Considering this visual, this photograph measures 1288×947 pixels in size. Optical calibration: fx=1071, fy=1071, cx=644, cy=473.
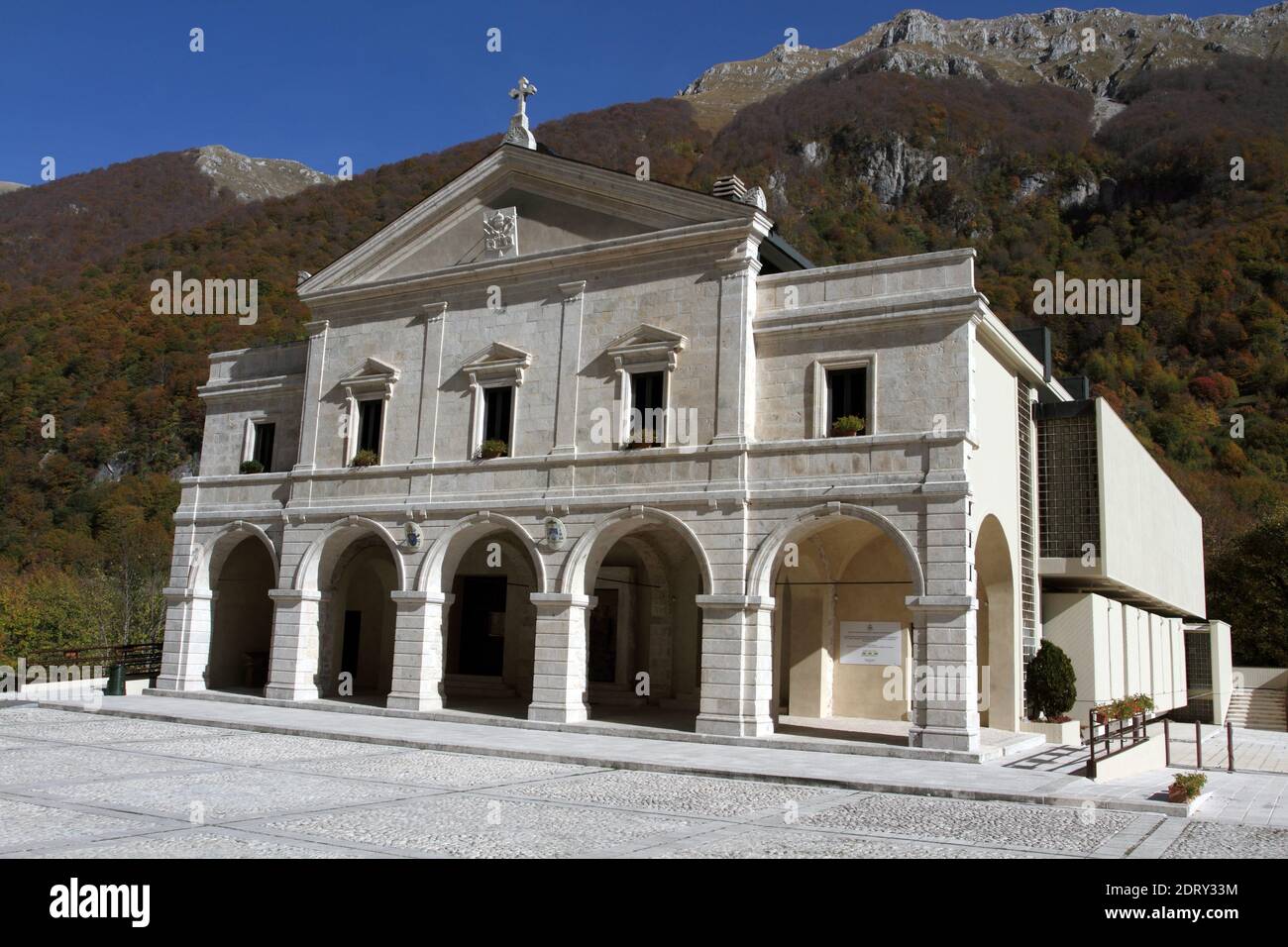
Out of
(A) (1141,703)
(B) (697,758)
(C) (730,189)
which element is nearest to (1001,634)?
(A) (1141,703)

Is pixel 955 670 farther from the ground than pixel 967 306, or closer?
closer

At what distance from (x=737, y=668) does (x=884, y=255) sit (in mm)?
58917

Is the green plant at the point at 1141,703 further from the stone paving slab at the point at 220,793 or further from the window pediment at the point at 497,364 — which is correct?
the stone paving slab at the point at 220,793

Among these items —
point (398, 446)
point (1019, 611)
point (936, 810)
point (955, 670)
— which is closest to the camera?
point (936, 810)

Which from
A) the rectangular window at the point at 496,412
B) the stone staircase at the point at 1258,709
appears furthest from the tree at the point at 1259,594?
the rectangular window at the point at 496,412

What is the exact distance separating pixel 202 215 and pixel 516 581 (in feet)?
268

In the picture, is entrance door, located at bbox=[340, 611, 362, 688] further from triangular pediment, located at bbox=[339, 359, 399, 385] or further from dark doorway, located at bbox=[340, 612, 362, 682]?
triangular pediment, located at bbox=[339, 359, 399, 385]

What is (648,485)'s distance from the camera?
22250 millimetres

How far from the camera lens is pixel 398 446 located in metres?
26.1

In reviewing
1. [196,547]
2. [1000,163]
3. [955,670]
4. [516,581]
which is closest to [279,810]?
[955,670]

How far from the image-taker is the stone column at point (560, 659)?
73.7ft

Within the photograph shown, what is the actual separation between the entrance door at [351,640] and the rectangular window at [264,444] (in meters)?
4.87

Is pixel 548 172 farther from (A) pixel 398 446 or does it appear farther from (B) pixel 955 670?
(B) pixel 955 670

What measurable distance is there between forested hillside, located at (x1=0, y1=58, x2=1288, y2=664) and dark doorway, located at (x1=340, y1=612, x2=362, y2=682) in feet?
73.7
